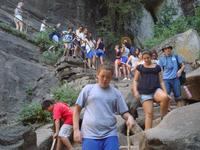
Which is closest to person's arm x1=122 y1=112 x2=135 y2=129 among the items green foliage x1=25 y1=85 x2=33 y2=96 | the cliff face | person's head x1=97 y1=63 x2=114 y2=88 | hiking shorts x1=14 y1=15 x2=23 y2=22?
person's head x1=97 y1=63 x2=114 y2=88

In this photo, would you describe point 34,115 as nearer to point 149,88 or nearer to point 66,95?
point 66,95

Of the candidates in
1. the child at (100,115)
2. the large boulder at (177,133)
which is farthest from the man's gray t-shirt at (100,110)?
the large boulder at (177,133)

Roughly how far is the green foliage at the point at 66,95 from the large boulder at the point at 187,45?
7.42m

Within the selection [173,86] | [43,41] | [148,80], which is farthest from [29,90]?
[148,80]

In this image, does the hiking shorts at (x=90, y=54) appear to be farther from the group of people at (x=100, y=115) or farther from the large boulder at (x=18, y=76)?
the group of people at (x=100, y=115)

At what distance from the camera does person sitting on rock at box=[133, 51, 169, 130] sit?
9.01m

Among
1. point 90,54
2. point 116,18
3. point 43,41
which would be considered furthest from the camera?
point 116,18

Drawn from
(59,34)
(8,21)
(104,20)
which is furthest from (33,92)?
(104,20)

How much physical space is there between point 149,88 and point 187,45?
13092mm

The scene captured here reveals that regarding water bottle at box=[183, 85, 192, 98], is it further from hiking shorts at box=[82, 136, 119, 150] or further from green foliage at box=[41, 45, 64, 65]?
green foliage at box=[41, 45, 64, 65]

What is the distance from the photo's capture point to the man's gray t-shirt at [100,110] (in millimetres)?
6310

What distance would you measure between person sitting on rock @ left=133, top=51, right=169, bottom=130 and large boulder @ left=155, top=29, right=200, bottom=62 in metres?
12.3

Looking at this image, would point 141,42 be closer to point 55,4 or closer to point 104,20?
A: point 104,20

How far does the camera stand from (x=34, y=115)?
13.6 metres
